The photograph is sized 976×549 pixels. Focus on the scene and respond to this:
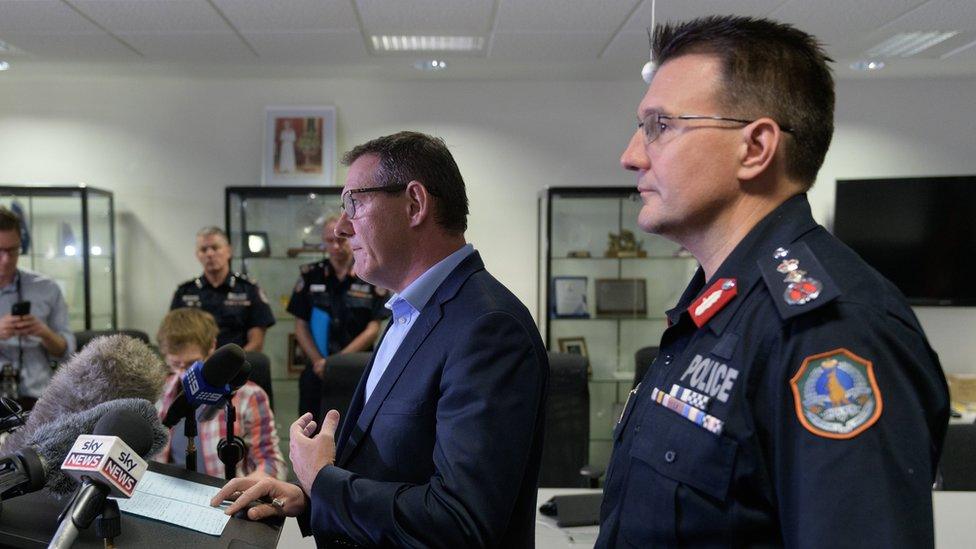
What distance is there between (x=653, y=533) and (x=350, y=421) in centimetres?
73

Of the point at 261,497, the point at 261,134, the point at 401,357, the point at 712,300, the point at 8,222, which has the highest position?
the point at 261,134

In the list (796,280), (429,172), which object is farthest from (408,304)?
(796,280)

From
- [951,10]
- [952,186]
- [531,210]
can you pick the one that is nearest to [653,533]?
[951,10]

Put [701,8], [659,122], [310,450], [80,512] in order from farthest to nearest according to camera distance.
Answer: [701,8], [310,450], [659,122], [80,512]

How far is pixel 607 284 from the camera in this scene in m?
4.73

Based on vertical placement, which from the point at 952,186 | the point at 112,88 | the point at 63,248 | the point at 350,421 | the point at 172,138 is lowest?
the point at 350,421

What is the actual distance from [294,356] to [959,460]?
12.6 feet

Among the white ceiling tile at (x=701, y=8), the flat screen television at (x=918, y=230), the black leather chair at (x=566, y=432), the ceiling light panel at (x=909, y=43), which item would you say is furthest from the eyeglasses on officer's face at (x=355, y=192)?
the flat screen television at (x=918, y=230)

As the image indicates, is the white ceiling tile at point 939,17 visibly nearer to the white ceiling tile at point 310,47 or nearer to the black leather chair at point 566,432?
the black leather chair at point 566,432

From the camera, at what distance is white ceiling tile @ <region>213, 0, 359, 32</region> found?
127 inches

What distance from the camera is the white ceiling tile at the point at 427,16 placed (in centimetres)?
323

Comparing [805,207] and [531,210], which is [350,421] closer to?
[805,207]

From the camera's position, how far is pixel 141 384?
1.35 m

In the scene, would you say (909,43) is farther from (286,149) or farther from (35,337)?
(35,337)
